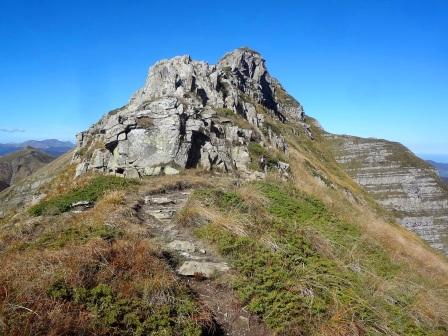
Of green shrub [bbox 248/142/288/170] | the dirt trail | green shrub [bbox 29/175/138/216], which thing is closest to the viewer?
the dirt trail

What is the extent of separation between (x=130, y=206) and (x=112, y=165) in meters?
9.42

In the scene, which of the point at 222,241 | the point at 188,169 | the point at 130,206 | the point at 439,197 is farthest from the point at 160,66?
the point at 439,197

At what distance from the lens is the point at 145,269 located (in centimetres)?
859

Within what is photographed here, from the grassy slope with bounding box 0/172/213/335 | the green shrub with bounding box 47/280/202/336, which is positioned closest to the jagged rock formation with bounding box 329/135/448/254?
the grassy slope with bounding box 0/172/213/335

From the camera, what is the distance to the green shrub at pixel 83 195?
50.5 feet

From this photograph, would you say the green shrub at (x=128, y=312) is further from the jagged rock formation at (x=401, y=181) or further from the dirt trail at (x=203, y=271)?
the jagged rock formation at (x=401, y=181)

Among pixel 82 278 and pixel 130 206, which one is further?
pixel 130 206

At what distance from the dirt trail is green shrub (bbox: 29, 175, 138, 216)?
327 cm

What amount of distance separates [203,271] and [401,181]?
102 m

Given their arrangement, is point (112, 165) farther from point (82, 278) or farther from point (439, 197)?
point (439, 197)

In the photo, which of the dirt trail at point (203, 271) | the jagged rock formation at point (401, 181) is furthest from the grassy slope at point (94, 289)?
the jagged rock formation at point (401, 181)

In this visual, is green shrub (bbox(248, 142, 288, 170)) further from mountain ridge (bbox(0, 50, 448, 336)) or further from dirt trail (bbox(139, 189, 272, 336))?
dirt trail (bbox(139, 189, 272, 336))

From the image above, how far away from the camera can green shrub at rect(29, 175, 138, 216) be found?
15398 mm

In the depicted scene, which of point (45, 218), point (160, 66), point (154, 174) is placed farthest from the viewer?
point (160, 66)
